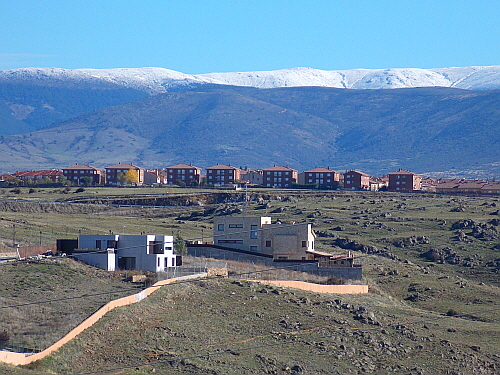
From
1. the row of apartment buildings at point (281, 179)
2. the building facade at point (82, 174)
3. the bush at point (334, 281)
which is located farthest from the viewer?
the building facade at point (82, 174)

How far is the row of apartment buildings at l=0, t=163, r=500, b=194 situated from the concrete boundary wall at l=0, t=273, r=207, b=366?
11521 centimetres

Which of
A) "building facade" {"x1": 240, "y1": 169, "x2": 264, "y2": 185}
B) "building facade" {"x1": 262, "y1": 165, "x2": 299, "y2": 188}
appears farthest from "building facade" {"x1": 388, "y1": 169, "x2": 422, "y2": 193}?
"building facade" {"x1": 240, "y1": 169, "x2": 264, "y2": 185}

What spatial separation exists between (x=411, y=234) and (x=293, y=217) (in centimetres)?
1469

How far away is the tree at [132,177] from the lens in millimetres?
186750

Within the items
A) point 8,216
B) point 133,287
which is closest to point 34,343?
point 133,287

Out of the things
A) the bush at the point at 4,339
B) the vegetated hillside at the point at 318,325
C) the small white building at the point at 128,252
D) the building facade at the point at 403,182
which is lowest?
the vegetated hillside at the point at 318,325

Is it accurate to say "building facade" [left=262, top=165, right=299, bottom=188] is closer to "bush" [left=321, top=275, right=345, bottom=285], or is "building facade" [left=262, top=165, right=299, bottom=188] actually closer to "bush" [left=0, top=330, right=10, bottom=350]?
"bush" [left=321, top=275, right=345, bottom=285]

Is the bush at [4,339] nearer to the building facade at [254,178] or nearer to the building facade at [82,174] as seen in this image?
the building facade at [254,178]

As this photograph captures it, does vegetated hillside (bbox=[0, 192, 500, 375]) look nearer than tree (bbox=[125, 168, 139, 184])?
Yes

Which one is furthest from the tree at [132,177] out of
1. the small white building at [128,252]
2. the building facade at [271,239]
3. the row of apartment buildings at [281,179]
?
the small white building at [128,252]

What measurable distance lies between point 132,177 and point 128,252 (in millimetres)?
133137

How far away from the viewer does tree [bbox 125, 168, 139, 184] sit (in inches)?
7352

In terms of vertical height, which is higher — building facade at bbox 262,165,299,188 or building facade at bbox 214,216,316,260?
building facade at bbox 262,165,299,188

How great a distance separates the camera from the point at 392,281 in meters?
67.3
